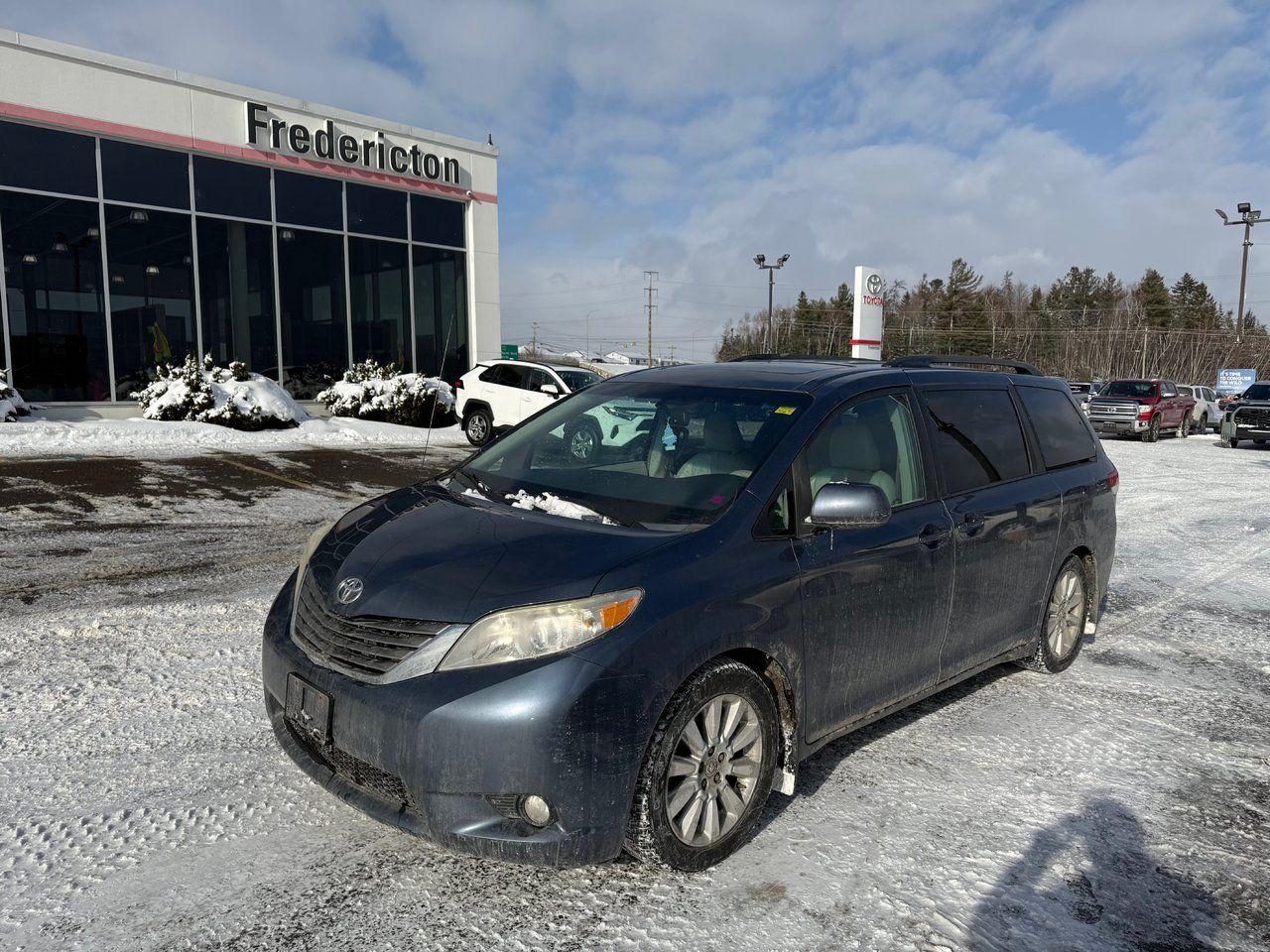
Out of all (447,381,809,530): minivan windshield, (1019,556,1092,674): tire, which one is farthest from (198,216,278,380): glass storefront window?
(1019,556,1092,674): tire

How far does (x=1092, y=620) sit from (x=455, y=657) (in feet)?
13.9

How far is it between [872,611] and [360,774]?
6.50 ft

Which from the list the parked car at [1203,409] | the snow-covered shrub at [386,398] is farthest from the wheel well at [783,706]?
the parked car at [1203,409]

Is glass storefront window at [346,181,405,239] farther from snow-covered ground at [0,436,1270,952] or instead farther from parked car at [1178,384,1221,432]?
parked car at [1178,384,1221,432]

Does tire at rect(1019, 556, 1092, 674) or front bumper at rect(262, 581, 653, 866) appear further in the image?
tire at rect(1019, 556, 1092, 674)

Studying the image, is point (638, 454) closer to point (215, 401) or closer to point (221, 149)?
point (215, 401)

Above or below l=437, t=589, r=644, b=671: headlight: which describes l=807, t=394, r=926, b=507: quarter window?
above

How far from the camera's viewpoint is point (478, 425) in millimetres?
17672

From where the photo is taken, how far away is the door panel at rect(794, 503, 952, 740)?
10.8 feet

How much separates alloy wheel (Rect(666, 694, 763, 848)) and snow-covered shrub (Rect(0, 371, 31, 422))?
51.1ft

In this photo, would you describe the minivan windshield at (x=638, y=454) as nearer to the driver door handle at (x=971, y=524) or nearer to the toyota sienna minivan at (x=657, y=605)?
the toyota sienna minivan at (x=657, y=605)

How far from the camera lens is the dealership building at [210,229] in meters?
16.9

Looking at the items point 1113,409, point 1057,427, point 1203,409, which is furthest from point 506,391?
point 1203,409

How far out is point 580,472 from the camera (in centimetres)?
380
